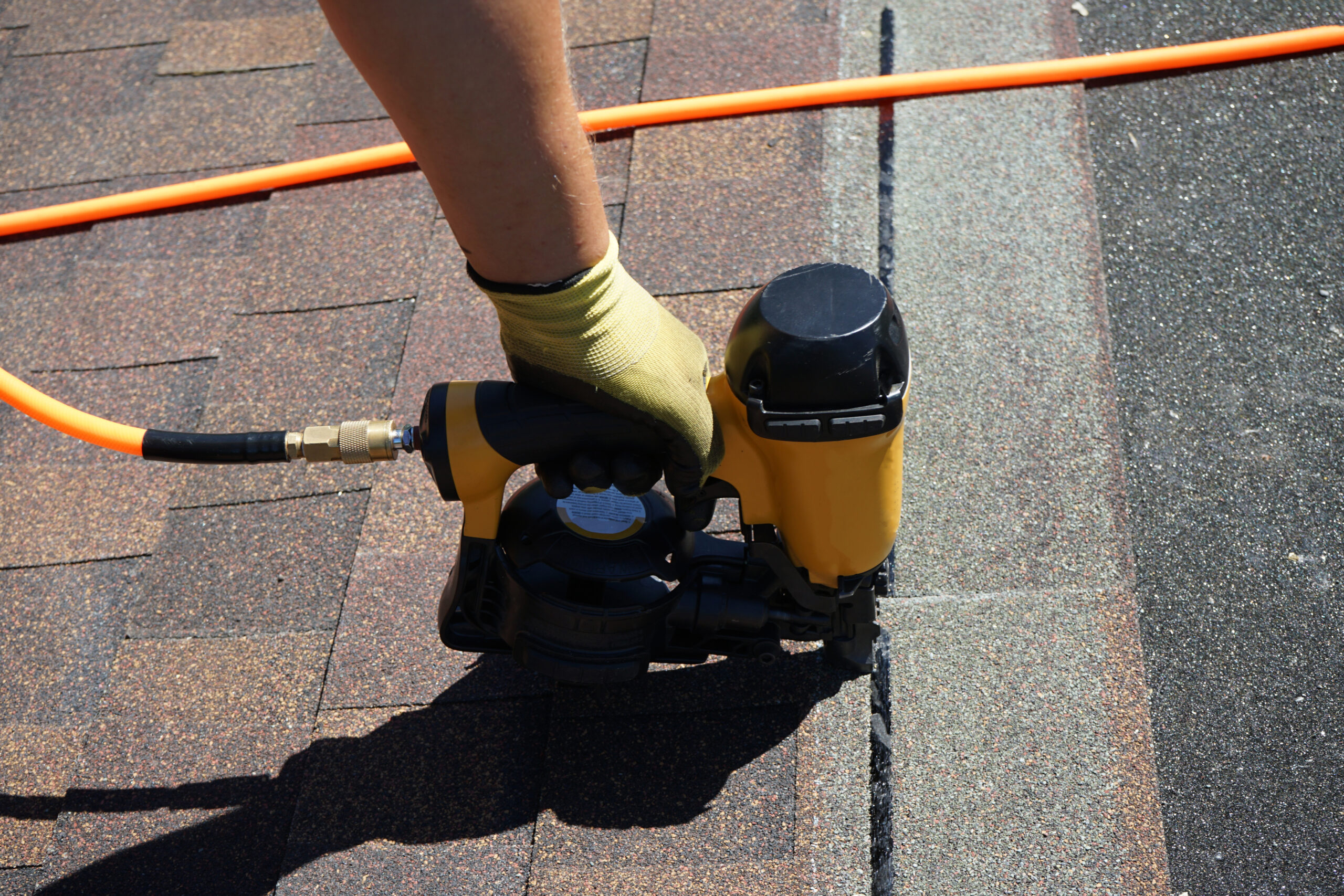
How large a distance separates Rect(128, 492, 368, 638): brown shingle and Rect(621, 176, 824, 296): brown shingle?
32.1 inches

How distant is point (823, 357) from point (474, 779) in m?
0.91

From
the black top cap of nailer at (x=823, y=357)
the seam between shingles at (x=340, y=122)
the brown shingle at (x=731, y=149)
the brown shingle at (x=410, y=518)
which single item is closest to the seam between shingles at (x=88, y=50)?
the seam between shingles at (x=340, y=122)

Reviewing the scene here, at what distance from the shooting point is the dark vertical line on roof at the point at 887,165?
2.14m

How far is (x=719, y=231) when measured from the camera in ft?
7.38

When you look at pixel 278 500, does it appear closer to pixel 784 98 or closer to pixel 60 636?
pixel 60 636

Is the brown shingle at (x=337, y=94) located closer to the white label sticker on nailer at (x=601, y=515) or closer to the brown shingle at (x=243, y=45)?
the brown shingle at (x=243, y=45)

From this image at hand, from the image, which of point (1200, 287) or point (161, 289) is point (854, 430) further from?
point (161, 289)

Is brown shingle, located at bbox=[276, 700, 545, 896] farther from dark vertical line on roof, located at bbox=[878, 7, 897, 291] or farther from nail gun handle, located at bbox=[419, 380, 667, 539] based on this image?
dark vertical line on roof, located at bbox=[878, 7, 897, 291]

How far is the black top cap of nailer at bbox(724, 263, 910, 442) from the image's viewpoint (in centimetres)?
119

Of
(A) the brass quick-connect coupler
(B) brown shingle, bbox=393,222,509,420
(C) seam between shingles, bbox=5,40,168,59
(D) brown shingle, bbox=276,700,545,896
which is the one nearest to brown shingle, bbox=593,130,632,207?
(B) brown shingle, bbox=393,222,509,420

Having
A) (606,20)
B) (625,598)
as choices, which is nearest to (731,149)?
(606,20)

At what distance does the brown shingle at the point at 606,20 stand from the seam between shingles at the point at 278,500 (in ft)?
5.03

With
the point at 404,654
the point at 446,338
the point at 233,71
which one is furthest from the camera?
the point at 233,71

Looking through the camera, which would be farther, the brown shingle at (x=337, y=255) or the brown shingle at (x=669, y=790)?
the brown shingle at (x=337, y=255)
